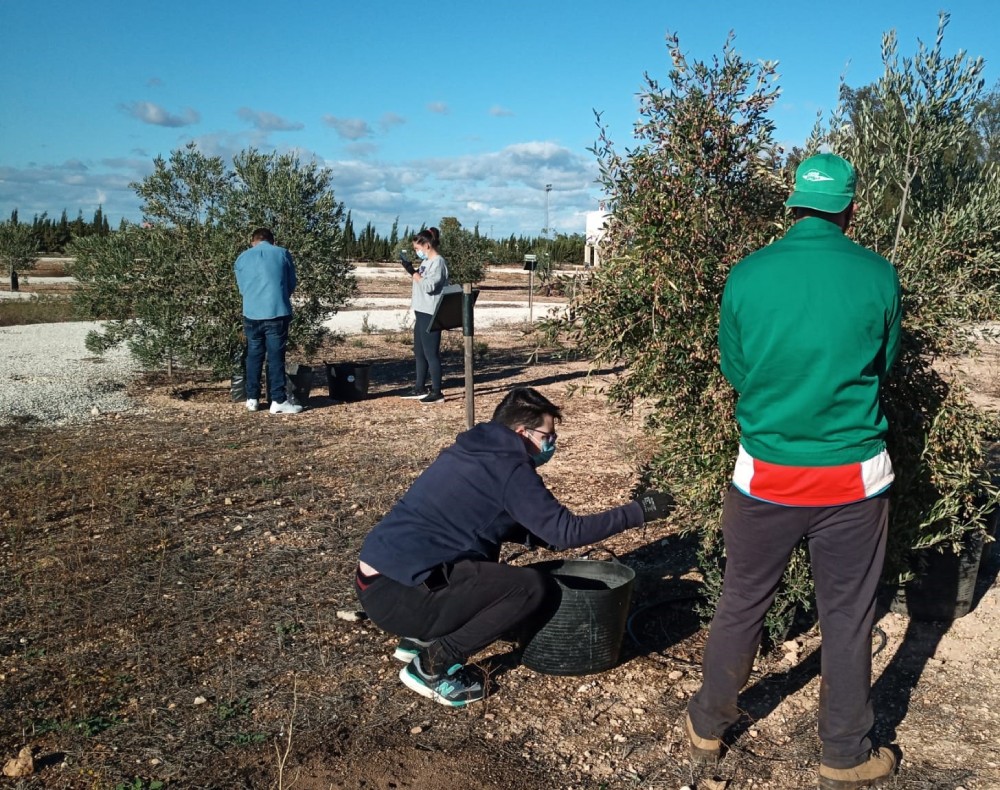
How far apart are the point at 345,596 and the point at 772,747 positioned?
89.1 inches

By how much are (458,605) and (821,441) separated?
154cm

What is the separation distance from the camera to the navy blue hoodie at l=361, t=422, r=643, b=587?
3.54 m

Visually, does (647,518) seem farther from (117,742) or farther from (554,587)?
(117,742)

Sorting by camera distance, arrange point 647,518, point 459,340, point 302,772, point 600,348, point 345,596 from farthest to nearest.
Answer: point 459,340
point 345,596
point 600,348
point 647,518
point 302,772

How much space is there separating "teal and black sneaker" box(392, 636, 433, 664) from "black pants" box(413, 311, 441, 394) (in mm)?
6026

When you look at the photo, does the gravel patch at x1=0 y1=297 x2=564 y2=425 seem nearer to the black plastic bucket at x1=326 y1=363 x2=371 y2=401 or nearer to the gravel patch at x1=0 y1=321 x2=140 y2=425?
the gravel patch at x1=0 y1=321 x2=140 y2=425

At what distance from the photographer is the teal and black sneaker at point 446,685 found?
3.67m

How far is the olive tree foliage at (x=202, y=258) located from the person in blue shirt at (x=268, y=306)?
94cm

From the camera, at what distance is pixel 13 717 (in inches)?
139

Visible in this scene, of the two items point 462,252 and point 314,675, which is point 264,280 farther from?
point 462,252

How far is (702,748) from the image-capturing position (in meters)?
3.25

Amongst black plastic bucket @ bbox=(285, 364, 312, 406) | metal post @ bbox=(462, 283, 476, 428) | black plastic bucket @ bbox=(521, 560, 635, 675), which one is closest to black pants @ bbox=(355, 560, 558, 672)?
black plastic bucket @ bbox=(521, 560, 635, 675)

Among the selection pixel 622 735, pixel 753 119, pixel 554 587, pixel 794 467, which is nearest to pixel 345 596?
pixel 554 587

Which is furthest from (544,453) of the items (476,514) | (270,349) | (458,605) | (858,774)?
(270,349)
